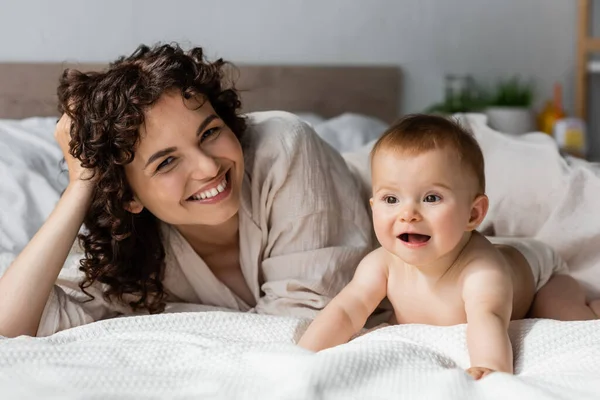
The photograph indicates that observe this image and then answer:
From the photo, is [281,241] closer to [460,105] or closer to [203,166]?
[203,166]

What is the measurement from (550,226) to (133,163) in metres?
0.94

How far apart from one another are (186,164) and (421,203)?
469 millimetres

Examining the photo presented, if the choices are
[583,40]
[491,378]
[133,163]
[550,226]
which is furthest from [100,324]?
[583,40]

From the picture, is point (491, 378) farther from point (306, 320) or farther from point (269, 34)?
point (269, 34)

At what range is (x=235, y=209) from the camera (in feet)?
5.31

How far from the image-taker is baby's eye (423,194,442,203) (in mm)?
1342

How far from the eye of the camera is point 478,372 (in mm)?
1183

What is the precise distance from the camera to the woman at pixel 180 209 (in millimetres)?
1563

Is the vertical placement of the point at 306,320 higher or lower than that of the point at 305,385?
lower

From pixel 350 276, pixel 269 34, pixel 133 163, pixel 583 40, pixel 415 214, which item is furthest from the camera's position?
pixel 583 40

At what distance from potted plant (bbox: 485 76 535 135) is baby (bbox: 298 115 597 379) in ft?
5.87

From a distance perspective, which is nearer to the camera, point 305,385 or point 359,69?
point 305,385

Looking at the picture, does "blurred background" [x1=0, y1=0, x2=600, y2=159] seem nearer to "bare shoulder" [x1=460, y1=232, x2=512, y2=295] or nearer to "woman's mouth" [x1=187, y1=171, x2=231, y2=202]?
"woman's mouth" [x1=187, y1=171, x2=231, y2=202]

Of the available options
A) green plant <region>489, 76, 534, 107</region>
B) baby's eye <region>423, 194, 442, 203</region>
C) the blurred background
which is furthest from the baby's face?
green plant <region>489, 76, 534, 107</region>
